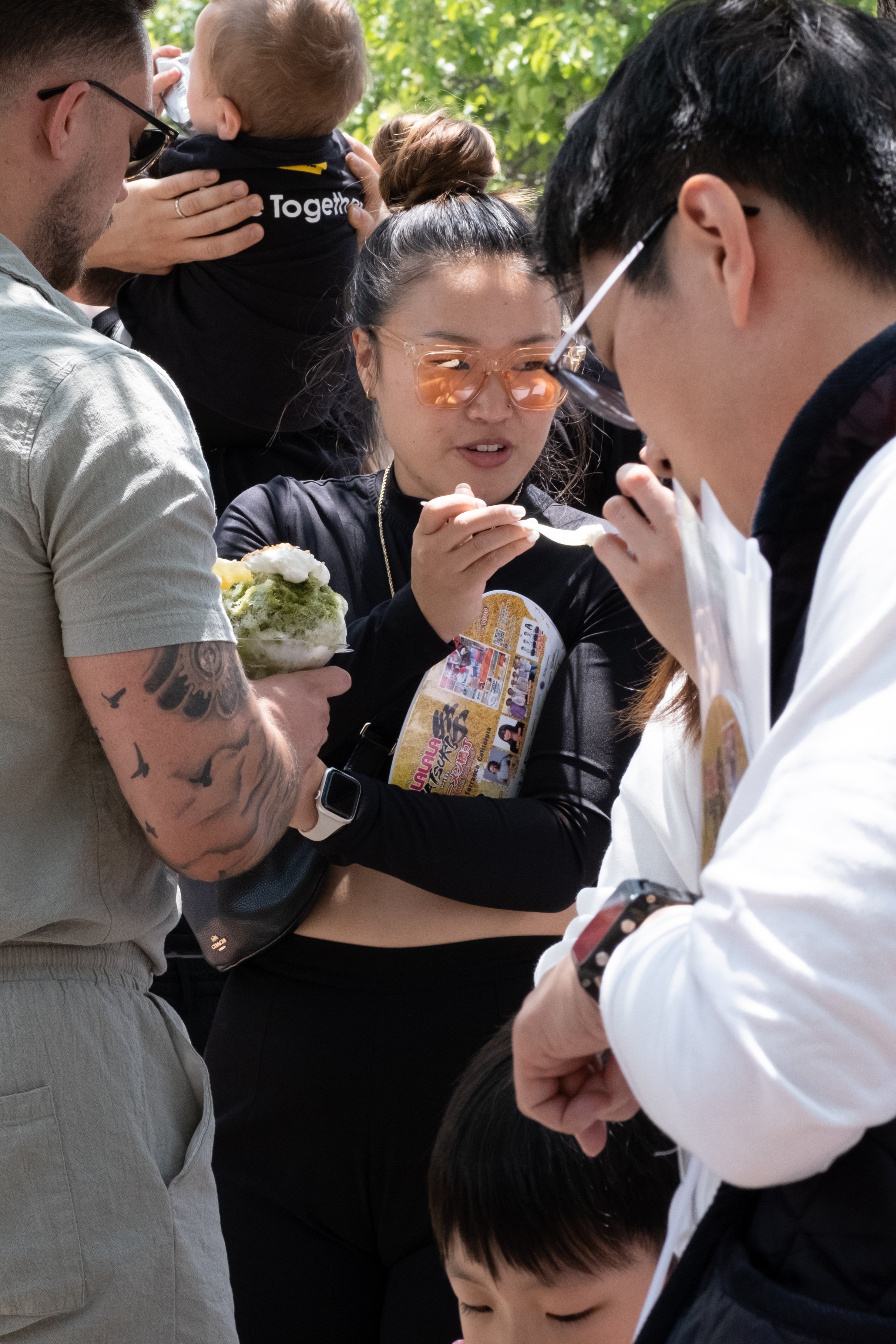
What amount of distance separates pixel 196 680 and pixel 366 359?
1.28 m

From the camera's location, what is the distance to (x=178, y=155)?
10.4ft

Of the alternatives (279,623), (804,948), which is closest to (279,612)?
(279,623)

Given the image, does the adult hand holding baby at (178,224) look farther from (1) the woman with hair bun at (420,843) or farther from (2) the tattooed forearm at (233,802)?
(2) the tattooed forearm at (233,802)

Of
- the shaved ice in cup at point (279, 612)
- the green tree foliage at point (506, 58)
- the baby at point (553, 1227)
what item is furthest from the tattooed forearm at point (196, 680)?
the green tree foliage at point (506, 58)

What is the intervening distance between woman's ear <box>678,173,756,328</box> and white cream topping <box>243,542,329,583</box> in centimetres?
98

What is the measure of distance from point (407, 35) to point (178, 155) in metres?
8.40

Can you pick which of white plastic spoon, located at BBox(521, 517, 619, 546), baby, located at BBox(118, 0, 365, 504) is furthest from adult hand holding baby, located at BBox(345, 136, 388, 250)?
white plastic spoon, located at BBox(521, 517, 619, 546)

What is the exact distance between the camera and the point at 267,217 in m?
3.08

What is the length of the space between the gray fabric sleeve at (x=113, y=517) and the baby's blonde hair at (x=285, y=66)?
172 centimetres

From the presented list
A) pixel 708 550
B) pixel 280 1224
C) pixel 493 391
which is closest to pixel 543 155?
pixel 493 391

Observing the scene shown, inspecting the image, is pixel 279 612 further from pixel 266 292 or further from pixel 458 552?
pixel 266 292

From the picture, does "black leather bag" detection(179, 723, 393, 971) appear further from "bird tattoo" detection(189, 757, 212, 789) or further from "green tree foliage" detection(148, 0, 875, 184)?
"green tree foliage" detection(148, 0, 875, 184)

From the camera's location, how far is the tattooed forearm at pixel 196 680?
5.07 feet

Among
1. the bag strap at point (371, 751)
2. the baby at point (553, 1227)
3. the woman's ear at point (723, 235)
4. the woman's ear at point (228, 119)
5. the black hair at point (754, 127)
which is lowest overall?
the baby at point (553, 1227)
